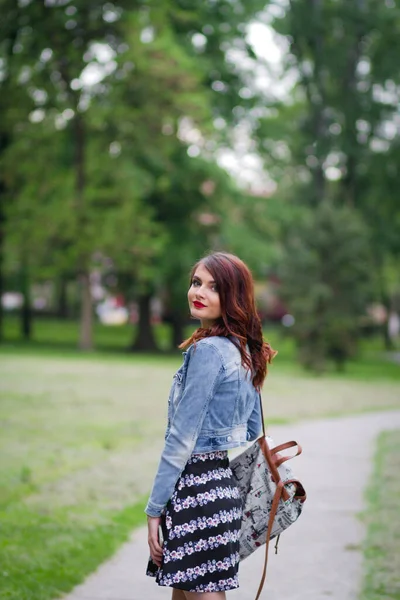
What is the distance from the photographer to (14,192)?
3447cm

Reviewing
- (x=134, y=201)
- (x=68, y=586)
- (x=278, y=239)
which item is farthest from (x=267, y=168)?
(x=68, y=586)

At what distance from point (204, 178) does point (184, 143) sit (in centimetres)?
148

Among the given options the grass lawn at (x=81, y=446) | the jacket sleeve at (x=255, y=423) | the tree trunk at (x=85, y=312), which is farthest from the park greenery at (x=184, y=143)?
the jacket sleeve at (x=255, y=423)

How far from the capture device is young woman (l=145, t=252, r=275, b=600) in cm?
342

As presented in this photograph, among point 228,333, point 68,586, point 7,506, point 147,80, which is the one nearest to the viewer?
point 228,333

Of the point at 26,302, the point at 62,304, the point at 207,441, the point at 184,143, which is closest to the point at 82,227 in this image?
the point at 184,143

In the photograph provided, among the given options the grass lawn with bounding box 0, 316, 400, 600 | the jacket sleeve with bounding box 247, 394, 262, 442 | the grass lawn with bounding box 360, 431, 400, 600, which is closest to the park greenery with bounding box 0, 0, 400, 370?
the grass lawn with bounding box 0, 316, 400, 600

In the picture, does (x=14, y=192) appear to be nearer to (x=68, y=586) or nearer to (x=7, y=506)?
(x=7, y=506)

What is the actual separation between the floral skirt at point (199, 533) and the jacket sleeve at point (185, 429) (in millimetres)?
80

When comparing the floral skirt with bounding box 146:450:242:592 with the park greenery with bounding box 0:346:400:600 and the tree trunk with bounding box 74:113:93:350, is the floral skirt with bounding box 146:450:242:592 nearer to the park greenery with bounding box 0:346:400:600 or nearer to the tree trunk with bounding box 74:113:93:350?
the park greenery with bounding box 0:346:400:600

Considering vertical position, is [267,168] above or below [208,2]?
below

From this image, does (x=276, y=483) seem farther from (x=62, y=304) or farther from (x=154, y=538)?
(x=62, y=304)

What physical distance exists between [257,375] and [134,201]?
28.3 m

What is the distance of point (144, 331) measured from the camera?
119ft
